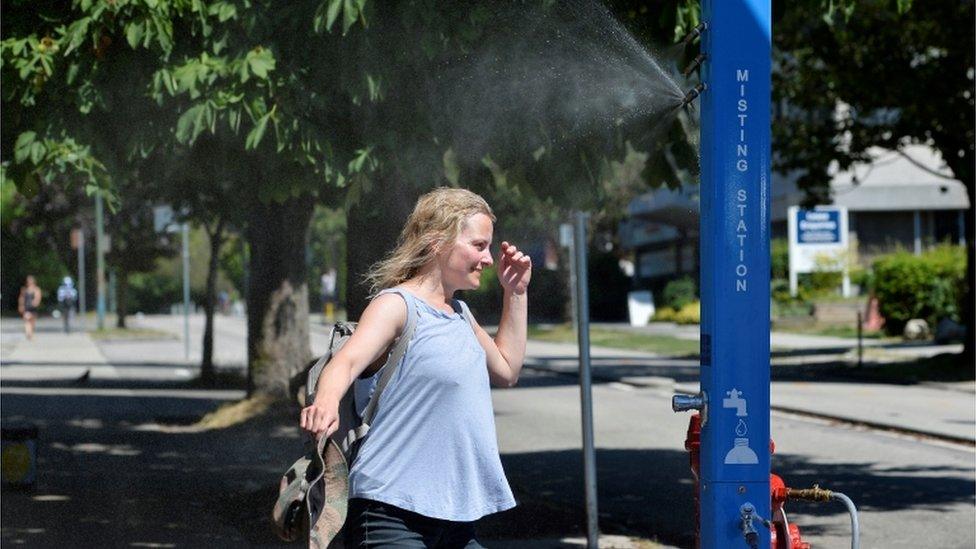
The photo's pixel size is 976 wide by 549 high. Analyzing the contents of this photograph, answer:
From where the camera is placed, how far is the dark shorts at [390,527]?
3.89m

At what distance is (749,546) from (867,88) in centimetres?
1702

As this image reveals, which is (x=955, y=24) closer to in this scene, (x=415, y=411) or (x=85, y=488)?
(x=85, y=488)

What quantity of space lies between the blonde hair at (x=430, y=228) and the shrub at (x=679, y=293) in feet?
141

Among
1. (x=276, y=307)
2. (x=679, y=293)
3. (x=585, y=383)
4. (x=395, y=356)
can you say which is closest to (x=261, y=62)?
(x=585, y=383)

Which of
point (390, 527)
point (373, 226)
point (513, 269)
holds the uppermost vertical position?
point (373, 226)

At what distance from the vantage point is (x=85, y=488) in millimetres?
10695

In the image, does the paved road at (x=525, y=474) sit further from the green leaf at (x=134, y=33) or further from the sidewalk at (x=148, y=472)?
the green leaf at (x=134, y=33)

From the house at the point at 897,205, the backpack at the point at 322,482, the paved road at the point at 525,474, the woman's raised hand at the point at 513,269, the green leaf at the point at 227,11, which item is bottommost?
the paved road at the point at 525,474

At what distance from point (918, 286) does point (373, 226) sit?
25.2m

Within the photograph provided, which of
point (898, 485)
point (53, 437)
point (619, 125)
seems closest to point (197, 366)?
point (53, 437)

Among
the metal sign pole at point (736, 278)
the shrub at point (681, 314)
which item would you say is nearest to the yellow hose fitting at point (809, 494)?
the metal sign pole at point (736, 278)

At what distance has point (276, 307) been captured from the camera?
1677 centimetres

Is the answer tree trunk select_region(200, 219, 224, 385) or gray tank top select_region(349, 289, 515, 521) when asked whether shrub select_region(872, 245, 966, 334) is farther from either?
gray tank top select_region(349, 289, 515, 521)

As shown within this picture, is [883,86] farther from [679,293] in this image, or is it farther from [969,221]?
[679,293]
